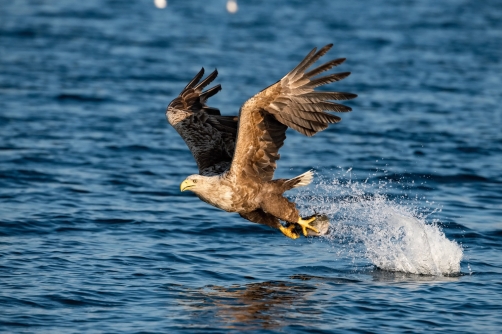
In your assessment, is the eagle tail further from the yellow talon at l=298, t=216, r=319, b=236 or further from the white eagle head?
the white eagle head

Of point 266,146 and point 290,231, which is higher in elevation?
point 266,146

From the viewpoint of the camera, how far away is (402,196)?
10500 millimetres

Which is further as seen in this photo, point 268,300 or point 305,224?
point 305,224

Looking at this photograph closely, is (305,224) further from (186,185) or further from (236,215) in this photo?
(236,215)

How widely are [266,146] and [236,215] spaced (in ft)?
8.81

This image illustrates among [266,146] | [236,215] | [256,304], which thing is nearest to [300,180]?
[266,146]

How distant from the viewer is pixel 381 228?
8.88 metres

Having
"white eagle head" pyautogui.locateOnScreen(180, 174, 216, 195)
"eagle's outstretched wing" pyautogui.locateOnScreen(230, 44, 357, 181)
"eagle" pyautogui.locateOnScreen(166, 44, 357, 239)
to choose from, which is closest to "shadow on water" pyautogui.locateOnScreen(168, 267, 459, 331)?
"eagle" pyautogui.locateOnScreen(166, 44, 357, 239)

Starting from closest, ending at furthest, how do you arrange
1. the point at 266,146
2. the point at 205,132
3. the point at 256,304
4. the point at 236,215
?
the point at 256,304 < the point at 266,146 < the point at 205,132 < the point at 236,215

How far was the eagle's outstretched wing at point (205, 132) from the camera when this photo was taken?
8031 mm

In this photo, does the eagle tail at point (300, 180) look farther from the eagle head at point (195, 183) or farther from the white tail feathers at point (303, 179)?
the eagle head at point (195, 183)

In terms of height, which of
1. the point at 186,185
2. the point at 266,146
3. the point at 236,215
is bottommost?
the point at 236,215

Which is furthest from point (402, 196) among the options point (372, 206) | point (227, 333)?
point (227, 333)

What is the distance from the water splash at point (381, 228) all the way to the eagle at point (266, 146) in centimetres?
93
